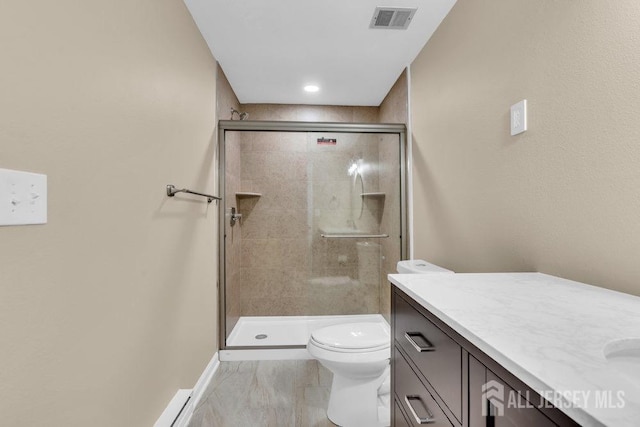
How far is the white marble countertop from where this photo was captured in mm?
400

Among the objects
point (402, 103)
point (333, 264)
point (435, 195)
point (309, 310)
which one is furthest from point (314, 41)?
point (309, 310)

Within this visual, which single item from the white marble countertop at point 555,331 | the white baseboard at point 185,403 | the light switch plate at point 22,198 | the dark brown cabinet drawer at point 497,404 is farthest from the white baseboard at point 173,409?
the dark brown cabinet drawer at point 497,404

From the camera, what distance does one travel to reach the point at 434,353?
81 centimetres

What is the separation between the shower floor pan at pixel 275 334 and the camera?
2506 mm

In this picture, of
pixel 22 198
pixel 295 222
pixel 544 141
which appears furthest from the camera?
pixel 295 222

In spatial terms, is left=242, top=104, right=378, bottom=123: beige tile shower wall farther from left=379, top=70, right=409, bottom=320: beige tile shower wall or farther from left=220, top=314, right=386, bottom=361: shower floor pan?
left=220, top=314, right=386, bottom=361: shower floor pan

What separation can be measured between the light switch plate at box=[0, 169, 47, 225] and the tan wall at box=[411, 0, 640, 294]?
59.3 inches

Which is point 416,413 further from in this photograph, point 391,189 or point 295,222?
point 295,222

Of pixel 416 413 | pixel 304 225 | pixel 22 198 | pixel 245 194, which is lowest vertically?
pixel 416 413

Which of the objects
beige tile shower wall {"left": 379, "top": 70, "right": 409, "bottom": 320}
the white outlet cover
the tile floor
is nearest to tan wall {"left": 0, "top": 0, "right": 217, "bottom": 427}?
the tile floor

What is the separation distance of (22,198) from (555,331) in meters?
1.16

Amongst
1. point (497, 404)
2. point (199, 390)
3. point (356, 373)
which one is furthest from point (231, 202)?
point (497, 404)

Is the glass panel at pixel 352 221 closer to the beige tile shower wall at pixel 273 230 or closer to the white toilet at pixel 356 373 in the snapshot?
the beige tile shower wall at pixel 273 230

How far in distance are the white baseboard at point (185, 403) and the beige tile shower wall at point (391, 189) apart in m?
1.49
